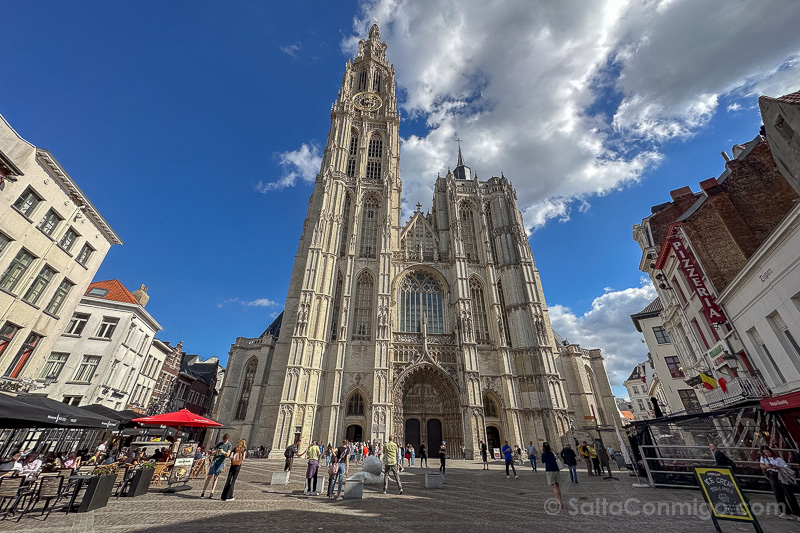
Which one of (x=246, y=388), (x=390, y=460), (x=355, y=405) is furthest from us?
(x=246, y=388)

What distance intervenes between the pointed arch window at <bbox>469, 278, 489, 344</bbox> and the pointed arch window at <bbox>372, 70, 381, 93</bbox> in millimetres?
34192

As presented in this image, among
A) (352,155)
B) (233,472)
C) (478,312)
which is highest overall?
(352,155)

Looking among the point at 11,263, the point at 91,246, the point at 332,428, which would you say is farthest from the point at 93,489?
the point at 332,428

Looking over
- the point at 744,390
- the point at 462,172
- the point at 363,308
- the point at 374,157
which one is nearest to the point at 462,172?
the point at 462,172

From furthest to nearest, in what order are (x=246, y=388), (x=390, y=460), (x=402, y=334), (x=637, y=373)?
(x=637, y=373) → (x=402, y=334) → (x=246, y=388) → (x=390, y=460)

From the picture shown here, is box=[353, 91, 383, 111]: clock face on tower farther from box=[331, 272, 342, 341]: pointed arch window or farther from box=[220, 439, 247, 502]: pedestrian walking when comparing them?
box=[220, 439, 247, 502]: pedestrian walking

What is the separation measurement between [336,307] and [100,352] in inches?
651

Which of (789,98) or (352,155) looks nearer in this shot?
(789,98)

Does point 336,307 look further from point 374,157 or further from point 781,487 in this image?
point 781,487

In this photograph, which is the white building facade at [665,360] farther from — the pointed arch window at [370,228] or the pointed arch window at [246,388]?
the pointed arch window at [246,388]

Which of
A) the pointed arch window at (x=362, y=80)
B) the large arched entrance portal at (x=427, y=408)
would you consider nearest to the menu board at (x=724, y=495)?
the large arched entrance portal at (x=427, y=408)

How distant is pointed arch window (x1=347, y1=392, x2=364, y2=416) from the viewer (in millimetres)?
26750

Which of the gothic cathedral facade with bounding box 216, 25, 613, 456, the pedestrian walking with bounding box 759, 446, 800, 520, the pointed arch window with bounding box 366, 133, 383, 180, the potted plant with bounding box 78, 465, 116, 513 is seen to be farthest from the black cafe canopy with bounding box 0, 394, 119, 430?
the pointed arch window with bounding box 366, 133, 383, 180

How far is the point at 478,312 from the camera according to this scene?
3203 cm
